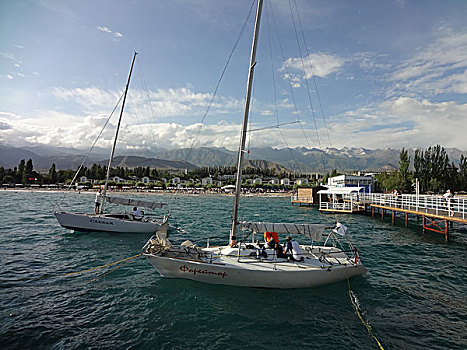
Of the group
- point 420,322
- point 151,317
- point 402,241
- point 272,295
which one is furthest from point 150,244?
point 402,241

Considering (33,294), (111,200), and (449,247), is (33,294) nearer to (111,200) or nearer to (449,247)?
(111,200)

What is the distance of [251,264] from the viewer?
13.0 metres

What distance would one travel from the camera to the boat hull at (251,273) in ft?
41.1

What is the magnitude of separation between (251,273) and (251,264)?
1.99 feet

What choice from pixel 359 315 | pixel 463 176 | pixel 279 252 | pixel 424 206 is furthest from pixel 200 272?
pixel 463 176

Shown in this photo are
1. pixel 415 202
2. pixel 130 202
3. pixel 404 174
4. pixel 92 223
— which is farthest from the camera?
pixel 404 174

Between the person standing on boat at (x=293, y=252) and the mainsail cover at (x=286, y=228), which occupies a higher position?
the mainsail cover at (x=286, y=228)

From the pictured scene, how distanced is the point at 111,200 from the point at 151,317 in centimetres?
1823

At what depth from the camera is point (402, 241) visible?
26.0 m

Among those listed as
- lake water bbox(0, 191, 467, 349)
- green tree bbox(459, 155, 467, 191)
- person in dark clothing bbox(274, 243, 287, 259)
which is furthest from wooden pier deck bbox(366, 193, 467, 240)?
green tree bbox(459, 155, 467, 191)

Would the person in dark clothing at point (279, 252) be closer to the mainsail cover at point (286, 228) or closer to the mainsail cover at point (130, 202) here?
the mainsail cover at point (286, 228)

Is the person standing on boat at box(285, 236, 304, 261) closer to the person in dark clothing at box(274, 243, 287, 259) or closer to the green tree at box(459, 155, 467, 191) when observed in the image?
the person in dark clothing at box(274, 243, 287, 259)

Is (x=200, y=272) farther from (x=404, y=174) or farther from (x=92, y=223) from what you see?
(x=404, y=174)

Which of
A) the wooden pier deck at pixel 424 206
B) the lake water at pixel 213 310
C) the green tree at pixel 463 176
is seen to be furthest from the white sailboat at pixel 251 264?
the green tree at pixel 463 176
